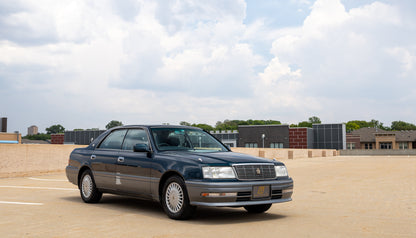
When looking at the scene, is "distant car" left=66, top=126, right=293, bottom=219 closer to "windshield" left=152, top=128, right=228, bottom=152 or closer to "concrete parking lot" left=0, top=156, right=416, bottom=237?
"windshield" left=152, top=128, right=228, bottom=152

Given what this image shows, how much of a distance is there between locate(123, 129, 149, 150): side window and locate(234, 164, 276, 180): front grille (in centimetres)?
205

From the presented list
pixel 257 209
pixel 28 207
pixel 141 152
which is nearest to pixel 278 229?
pixel 257 209

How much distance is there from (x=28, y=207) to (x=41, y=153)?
1078 cm

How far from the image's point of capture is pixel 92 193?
30.5 feet

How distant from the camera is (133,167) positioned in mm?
8273

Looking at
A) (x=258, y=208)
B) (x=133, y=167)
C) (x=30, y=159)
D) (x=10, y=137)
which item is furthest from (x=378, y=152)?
(x=133, y=167)

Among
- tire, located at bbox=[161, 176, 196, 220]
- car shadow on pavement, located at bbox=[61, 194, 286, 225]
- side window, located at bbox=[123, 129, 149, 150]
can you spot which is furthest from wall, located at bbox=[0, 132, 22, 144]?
tire, located at bbox=[161, 176, 196, 220]

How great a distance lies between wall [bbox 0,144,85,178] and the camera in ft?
56.9

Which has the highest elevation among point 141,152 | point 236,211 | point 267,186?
point 141,152

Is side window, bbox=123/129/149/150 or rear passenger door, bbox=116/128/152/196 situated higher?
side window, bbox=123/129/149/150

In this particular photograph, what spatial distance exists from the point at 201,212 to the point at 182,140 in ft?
4.41

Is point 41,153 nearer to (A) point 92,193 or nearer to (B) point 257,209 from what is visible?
(A) point 92,193

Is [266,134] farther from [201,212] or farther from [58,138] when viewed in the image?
[201,212]

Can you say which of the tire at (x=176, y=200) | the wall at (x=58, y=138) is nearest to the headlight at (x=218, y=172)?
the tire at (x=176, y=200)
